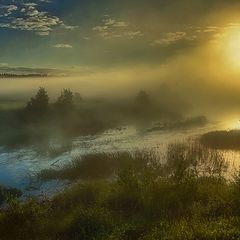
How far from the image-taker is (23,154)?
5834 centimetres

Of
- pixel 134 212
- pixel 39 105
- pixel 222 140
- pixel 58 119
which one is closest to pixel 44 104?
pixel 39 105

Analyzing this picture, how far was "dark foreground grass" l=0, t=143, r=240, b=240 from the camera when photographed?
2212cm

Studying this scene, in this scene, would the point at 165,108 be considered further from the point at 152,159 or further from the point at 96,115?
the point at 152,159

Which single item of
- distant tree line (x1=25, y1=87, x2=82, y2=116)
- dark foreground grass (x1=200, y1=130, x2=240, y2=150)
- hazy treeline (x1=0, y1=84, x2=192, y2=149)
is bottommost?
dark foreground grass (x1=200, y1=130, x2=240, y2=150)

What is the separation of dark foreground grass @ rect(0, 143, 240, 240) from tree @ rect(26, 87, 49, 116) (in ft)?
183

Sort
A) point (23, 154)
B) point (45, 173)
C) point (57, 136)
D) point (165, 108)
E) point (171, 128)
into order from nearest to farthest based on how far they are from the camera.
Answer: point (45, 173) < point (23, 154) < point (57, 136) < point (171, 128) < point (165, 108)

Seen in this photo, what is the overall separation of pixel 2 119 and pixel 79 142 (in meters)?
24.8

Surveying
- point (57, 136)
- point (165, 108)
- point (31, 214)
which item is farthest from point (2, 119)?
point (31, 214)

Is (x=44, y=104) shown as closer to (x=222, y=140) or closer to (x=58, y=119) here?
(x=58, y=119)

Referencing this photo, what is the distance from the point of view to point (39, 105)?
89.5 meters

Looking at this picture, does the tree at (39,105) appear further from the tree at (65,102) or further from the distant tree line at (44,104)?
the tree at (65,102)

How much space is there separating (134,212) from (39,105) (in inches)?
2503

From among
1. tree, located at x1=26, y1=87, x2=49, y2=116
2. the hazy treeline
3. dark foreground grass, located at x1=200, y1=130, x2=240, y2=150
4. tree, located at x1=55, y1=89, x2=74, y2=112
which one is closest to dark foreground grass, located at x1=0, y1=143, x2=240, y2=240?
dark foreground grass, located at x1=200, y1=130, x2=240, y2=150

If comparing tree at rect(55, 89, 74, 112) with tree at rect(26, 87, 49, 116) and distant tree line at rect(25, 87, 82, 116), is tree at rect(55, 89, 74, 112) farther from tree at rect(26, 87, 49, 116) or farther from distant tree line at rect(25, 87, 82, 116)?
tree at rect(26, 87, 49, 116)
